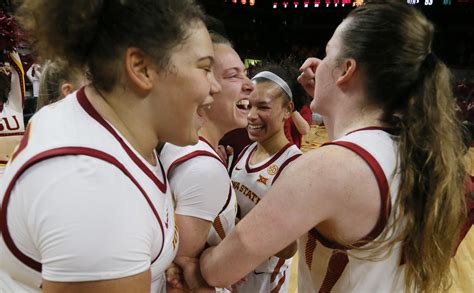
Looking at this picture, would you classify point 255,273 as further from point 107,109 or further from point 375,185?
point 107,109

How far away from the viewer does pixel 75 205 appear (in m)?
0.74

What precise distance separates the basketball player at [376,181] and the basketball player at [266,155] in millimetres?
1074

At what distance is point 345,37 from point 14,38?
2.47m

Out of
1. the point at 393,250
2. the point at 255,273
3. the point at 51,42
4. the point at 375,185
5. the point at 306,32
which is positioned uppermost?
the point at 51,42

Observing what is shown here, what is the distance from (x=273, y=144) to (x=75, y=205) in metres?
1.92

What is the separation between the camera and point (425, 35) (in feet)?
4.03

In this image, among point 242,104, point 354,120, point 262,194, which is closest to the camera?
point 354,120

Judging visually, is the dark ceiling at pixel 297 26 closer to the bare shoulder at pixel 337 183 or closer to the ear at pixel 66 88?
the ear at pixel 66 88

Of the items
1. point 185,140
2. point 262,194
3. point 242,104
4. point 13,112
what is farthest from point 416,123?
point 13,112

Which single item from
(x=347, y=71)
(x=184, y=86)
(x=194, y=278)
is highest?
(x=184, y=86)

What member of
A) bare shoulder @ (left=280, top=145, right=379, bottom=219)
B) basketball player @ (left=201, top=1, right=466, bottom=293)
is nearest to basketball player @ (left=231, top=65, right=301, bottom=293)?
basketball player @ (left=201, top=1, right=466, bottom=293)

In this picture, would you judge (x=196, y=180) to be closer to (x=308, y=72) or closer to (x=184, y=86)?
(x=184, y=86)

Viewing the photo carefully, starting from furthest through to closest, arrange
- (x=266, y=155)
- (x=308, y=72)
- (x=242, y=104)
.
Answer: (x=266, y=155)
(x=242, y=104)
(x=308, y=72)

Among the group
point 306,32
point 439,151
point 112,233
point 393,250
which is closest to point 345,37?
point 439,151
